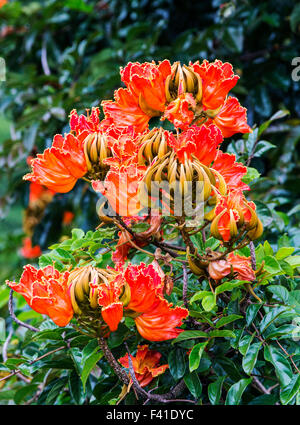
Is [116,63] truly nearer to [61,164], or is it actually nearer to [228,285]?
[61,164]

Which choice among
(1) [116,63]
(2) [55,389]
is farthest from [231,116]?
(1) [116,63]

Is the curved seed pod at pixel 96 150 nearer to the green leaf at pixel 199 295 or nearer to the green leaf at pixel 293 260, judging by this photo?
the green leaf at pixel 199 295

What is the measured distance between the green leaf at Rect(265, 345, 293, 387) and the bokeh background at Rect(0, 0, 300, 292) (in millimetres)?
624

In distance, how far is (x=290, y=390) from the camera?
675 millimetres

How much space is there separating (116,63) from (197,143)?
3.95 feet

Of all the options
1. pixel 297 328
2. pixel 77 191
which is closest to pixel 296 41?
pixel 77 191

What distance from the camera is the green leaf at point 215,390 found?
Result: 0.72 m

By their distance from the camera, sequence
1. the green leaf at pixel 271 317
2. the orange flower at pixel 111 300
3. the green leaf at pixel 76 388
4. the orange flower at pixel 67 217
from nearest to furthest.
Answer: the orange flower at pixel 111 300
the green leaf at pixel 271 317
the green leaf at pixel 76 388
the orange flower at pixel 67 217

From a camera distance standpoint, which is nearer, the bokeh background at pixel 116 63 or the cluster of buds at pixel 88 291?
the cluster of buds at pixel 88 291

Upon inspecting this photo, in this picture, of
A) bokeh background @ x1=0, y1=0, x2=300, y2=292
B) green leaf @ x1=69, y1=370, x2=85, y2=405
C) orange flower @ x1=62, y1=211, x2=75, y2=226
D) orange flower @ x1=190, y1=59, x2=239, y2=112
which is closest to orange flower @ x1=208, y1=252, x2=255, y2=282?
orange flower @ x1=190, y1=59, x2=239, y2=112

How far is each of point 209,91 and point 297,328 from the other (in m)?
0.33

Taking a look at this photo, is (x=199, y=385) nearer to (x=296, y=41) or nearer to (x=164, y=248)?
(x=164, y=248)

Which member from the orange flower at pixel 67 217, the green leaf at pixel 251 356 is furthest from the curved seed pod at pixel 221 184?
the orange flower at pixel 67 217

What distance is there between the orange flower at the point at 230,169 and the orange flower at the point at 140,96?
0.34 feet
